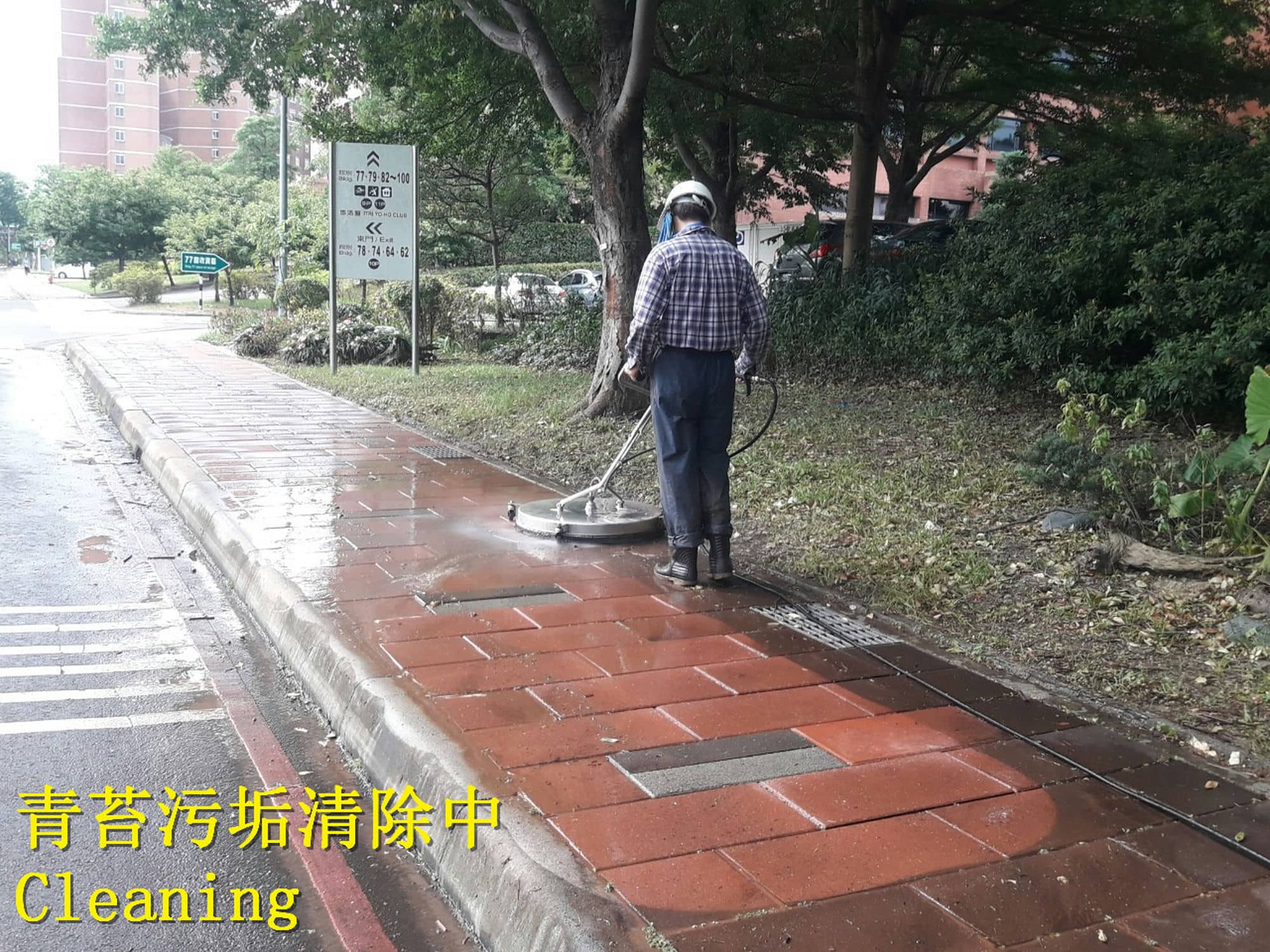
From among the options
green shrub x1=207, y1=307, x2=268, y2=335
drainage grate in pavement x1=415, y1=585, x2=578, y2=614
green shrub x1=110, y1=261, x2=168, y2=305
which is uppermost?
green shrub x1=110, y1=261, x2=168, y2=305

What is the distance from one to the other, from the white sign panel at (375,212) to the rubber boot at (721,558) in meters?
10.6

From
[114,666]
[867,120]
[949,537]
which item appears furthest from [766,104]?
[114,666]

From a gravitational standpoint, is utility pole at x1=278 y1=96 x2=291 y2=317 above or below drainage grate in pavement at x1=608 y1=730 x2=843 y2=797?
above

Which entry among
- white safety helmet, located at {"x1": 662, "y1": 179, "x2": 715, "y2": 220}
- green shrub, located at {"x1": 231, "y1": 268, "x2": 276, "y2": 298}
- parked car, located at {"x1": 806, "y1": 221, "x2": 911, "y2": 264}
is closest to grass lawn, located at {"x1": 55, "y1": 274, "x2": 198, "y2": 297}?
green shrub, located at {"x1": 231, "y1": 268, "x2": 276, "y2": 298}

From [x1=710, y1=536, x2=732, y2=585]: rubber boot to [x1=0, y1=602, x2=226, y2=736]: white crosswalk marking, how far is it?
2387 mm

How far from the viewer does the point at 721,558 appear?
18.3 ft

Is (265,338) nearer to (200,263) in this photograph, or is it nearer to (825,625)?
(200,263)

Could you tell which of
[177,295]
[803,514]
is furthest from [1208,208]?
[177,295]

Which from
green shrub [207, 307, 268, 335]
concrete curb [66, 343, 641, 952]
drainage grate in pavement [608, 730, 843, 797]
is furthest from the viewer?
green shrub [207, 307, 268, 335]

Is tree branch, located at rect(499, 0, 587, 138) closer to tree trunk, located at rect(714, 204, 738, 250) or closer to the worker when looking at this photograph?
the worker

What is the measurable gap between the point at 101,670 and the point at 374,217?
1123 centimetres

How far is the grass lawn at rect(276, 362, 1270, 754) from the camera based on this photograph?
4551 mm

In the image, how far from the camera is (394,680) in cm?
419

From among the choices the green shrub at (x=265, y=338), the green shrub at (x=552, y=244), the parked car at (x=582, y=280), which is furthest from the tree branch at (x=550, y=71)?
the green shrub at (x=552, y=244)
